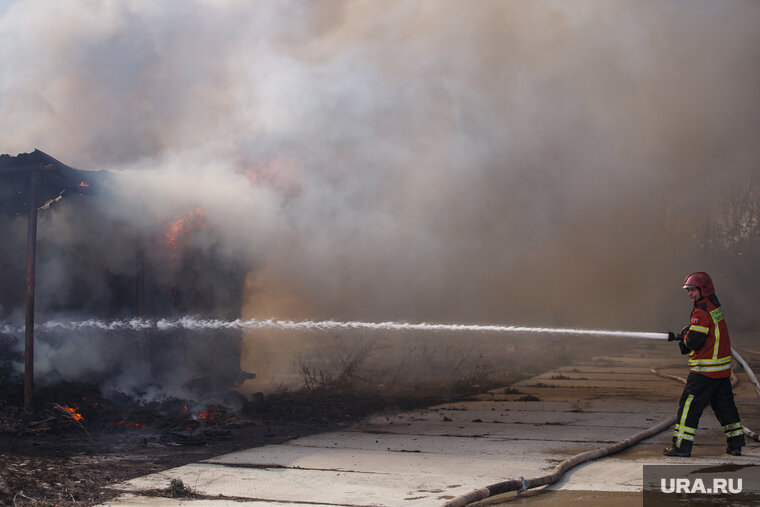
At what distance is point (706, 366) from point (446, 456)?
2290 millimetres

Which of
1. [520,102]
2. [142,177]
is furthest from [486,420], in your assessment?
[520,102]

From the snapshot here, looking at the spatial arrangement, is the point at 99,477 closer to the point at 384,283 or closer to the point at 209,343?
the point at 209,343

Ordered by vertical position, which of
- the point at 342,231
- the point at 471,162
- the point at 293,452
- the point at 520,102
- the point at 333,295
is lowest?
the point at 293,452

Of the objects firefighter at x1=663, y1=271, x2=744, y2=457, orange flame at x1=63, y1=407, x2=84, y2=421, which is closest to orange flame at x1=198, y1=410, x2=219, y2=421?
orange flame at x1=63, y1=407, x2=84, y2=421

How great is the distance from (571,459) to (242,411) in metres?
4.12

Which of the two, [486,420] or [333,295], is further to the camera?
[333,295]

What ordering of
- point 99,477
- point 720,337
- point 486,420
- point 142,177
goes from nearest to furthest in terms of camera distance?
point 99,477, point 720,337, point 486,420, point 142,177

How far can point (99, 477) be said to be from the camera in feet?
16.9

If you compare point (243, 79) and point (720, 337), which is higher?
point (243, 79)

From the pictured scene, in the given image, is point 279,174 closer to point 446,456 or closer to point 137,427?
point 137,427

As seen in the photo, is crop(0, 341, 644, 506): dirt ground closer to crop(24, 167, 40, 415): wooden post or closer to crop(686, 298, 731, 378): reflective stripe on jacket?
crop(24, 167, 40, 415): wooden post

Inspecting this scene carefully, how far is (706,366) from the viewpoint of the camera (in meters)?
5.88

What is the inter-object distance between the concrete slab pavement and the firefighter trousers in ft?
0.61

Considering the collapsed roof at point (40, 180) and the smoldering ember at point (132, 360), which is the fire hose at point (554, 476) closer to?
the smoldering ember at point (132, 360)
